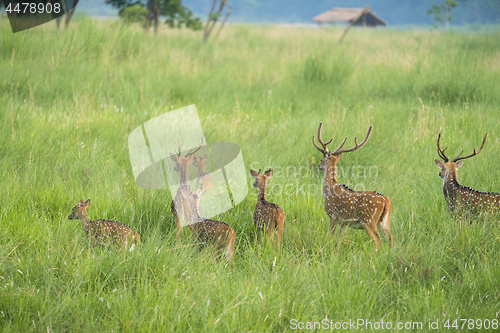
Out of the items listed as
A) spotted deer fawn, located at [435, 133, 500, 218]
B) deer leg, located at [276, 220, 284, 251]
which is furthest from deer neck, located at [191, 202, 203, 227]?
spotted deer fawn, located at [435, 133, 500, 218]

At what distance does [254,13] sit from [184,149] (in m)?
107

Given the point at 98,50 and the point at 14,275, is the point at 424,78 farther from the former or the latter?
the point at 14,275

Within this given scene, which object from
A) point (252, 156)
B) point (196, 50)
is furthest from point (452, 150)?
point (196, 50)

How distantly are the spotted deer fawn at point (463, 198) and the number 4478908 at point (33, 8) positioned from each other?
9364 millimetres

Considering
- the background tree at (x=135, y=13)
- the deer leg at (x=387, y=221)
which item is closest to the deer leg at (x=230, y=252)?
the deer leg at (x=387, y=221)

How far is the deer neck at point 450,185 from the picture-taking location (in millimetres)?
3586

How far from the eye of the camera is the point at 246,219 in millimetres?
3832

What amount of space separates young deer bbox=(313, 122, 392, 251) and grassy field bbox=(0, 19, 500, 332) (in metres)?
0.15

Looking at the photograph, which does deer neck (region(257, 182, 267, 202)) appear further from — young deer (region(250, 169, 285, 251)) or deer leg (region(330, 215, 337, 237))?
deer leg (region(330, 215, 337, 237))

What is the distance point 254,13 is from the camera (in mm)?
107188

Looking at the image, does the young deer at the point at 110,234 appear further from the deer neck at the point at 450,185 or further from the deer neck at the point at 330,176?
the deer neck at the point at 450,185

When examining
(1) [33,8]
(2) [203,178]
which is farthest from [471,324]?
(1) [33,8]

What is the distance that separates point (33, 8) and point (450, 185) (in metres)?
10.6

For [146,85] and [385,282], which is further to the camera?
[146,85]
